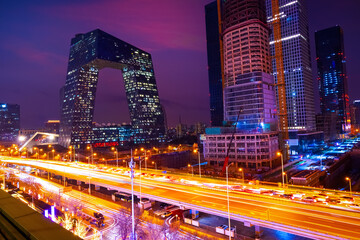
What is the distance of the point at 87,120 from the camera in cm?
15500

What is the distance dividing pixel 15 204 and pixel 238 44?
4696 inches

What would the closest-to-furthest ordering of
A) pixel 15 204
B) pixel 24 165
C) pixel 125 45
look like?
pixel 15 204 < pixel 24 165 < pixel 125 45

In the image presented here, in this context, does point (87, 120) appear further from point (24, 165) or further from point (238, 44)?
point (238, 44)

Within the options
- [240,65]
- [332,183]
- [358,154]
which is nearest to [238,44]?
[240,65]

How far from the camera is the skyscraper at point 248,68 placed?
4033 inches

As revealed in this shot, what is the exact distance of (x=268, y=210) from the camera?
26.1 meters

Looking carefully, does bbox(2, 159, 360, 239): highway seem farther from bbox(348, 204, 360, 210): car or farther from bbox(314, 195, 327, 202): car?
bbox(314, 195, 327, 202): car

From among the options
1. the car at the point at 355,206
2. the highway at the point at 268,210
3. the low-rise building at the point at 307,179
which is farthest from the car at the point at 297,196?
the low-rise building at the point at 307,179

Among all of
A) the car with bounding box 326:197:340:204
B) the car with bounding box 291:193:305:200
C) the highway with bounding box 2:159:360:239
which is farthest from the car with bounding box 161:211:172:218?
the car with bounding box 326:197:340:204

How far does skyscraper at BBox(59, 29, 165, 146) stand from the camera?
15100 centimetres

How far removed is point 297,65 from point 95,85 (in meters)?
149

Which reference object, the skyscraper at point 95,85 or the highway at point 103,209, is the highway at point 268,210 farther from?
the skyscraper at point 95,85

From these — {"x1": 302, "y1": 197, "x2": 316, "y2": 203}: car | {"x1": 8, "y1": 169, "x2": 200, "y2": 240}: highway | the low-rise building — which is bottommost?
the low-rise building

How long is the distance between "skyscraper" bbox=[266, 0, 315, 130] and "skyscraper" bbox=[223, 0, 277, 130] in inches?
2658
